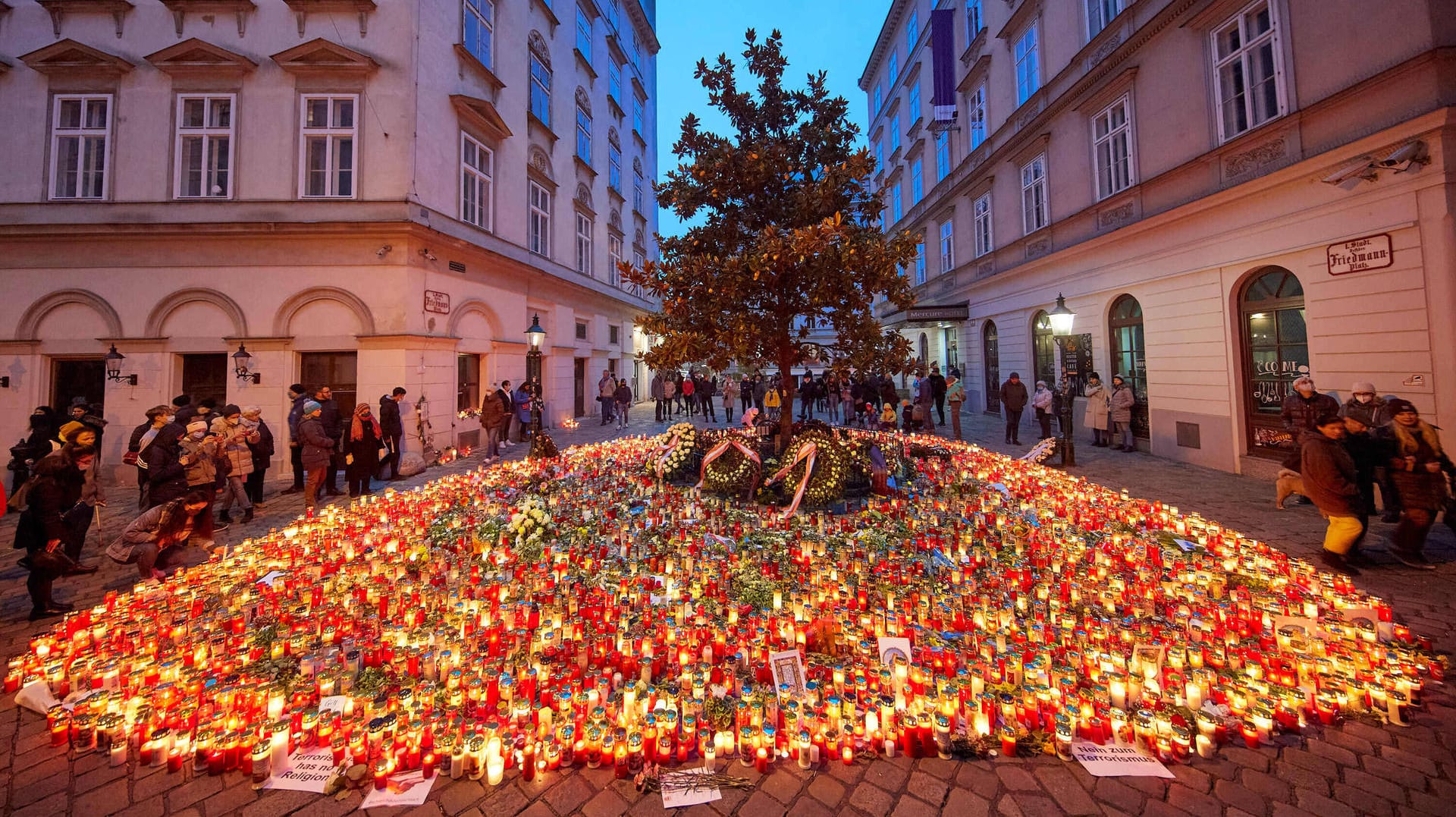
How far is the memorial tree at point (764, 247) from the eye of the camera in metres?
6.94

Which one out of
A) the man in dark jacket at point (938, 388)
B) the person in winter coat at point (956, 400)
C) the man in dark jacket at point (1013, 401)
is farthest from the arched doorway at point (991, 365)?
the man in dark jacket at point (1013, 401)

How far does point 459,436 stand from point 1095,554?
13501mm

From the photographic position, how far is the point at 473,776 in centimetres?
277

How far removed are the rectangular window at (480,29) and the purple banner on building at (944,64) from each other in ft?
52.3

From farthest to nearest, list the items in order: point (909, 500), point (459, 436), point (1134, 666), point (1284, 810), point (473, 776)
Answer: point (459, 436)
point (909, 500)
point (1134, 666)
point (473, 776)
point (1284, 810)

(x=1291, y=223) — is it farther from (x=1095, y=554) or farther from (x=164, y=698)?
(x=164, y=698)

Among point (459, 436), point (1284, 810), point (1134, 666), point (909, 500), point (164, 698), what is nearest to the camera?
point (1284, 810)

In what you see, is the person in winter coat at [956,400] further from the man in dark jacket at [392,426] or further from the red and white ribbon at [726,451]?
the man in dark jacket at [392,426]

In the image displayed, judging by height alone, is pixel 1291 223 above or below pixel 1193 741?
above

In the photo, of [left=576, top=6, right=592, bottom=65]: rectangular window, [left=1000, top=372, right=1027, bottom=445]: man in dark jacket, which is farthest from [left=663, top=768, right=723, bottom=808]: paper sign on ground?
[left=576, top=6, right=592, bottom=65]: rectangular window

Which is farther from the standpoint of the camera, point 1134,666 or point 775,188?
point 775,188

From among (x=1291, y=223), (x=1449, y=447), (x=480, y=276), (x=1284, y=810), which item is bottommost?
(x=1284, y=810)

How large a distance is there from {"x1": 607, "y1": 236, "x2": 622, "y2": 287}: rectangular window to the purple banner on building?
47.6 feet

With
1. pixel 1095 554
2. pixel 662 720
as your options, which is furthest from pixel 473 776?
pixel 1095 554
